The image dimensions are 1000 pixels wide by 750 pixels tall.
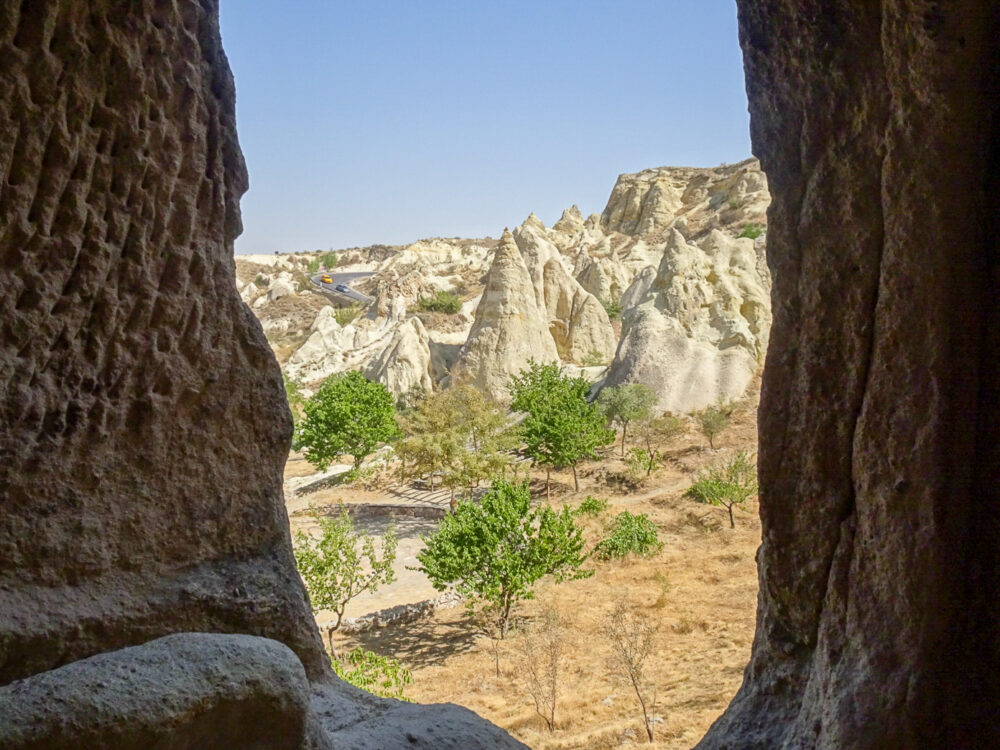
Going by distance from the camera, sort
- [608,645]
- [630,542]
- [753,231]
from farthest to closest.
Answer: [753,231], [630,542], [608,645]

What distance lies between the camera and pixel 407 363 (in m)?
29.6

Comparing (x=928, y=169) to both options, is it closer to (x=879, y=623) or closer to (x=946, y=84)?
(x=946, y=84)

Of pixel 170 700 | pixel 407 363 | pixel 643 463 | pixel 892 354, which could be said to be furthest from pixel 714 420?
pixel 170 700

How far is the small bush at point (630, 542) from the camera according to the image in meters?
15.0

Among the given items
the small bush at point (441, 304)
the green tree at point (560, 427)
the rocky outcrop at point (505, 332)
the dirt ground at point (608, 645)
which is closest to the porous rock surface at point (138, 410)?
the dirt ground at point (608, 645)

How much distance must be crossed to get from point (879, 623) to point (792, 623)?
0.59m

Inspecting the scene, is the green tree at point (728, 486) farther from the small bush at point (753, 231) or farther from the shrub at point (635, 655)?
the small bush at point (753, 231)

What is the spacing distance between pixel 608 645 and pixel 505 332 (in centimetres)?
1763

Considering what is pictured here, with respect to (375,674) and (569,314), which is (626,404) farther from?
(375,674)

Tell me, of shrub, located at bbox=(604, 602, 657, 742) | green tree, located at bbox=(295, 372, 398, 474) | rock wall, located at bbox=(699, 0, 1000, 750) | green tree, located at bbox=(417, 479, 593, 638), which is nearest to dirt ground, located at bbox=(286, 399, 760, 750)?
shrub, located at bbox=(604, 602, 657, 742)

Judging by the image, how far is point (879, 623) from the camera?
265 centimetres

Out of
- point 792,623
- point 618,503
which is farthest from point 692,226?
point 792,623

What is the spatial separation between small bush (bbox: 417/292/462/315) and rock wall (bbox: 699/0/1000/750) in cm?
3618

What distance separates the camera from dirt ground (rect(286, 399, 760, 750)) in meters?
9.28
